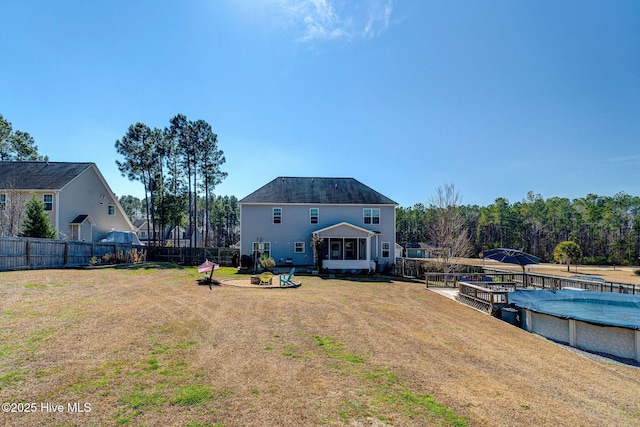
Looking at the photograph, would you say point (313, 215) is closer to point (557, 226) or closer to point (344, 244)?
point (344, 244)

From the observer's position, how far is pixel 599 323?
852cm

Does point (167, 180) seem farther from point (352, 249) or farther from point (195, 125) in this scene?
point (352, 249)

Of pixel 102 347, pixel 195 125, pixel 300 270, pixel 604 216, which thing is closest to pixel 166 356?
pixel 102 347

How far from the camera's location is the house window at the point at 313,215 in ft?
89.8

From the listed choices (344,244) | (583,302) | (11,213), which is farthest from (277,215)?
(583,302)

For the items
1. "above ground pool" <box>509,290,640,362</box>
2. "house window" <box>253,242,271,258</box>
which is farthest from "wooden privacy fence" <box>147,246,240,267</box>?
"above ground pool" <box>509,290,640,362</box>

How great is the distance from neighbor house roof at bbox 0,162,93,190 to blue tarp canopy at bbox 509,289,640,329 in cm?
3186

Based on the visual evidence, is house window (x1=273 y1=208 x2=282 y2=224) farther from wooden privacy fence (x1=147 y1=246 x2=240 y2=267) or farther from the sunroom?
wooden privacy fence (x1=147 y1=246 x2=240 y2=267)

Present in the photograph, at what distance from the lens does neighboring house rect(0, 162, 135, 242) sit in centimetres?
2472

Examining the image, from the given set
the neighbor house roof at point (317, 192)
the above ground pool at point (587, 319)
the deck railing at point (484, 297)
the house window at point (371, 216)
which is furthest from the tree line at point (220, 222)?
the above ground pool at point (587, 319)

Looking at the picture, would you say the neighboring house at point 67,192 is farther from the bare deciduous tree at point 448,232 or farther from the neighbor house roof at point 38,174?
the bare deciduous tree at point 448,232

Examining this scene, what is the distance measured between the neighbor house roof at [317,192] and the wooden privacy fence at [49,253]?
10.3 m

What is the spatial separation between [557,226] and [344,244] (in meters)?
64.6

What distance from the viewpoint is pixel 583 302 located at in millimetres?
13578
